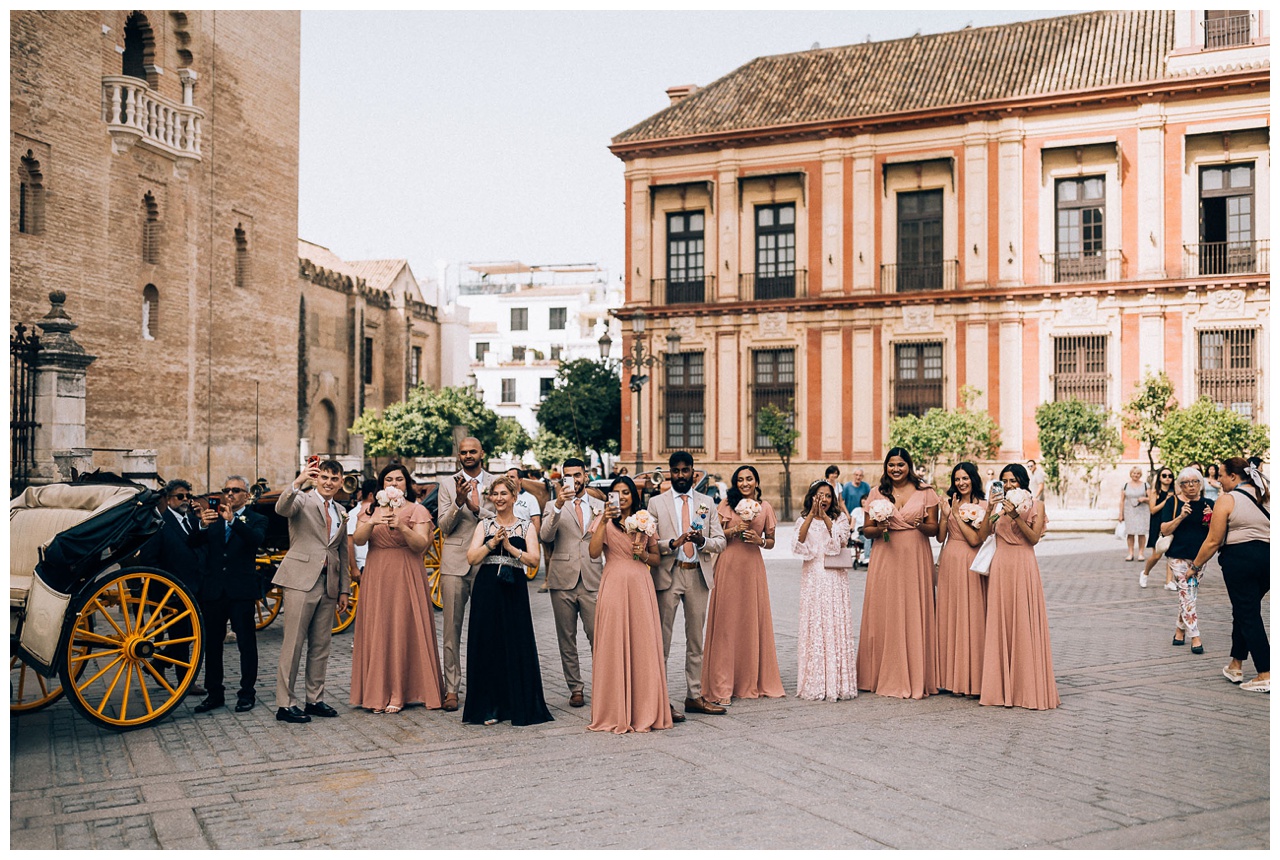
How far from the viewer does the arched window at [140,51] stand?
25656 mm

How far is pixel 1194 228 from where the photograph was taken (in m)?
32.8

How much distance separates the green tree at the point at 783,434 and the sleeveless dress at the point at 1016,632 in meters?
26.0

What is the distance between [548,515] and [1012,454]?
89.2 feet

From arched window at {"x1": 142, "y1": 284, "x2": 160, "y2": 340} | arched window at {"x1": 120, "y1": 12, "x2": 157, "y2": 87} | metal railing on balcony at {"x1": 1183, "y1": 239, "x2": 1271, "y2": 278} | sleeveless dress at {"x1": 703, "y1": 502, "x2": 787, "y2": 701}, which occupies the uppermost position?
arched window at {"x1": 120, "y1": 12, "x2": 157, "y2": 87}

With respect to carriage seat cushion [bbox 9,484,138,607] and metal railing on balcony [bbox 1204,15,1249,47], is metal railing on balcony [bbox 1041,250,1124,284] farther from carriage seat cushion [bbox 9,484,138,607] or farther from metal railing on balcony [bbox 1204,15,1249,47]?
carriage seat cushion [bbox 9,484,138,607]

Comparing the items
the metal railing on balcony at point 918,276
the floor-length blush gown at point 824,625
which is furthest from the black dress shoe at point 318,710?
the metal railing on balcony at point 918,276

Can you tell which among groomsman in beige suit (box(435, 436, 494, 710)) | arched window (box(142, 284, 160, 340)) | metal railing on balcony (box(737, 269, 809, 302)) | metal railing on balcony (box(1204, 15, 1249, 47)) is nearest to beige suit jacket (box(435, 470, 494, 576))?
groomsman in beige suit (box(435, 436, 494, 710))

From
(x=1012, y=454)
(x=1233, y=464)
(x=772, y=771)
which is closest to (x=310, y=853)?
(x=772, y=771)

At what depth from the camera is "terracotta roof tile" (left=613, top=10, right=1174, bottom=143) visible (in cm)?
3441

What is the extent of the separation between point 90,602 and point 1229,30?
33.7 metres

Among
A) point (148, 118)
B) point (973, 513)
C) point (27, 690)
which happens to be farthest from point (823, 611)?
point (148, 118)

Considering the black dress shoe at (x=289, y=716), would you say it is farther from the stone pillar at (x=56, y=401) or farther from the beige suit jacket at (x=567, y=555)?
the stone pillar at (x=56, y=401)

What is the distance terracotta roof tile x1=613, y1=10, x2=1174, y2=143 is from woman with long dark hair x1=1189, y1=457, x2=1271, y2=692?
26.8 metres

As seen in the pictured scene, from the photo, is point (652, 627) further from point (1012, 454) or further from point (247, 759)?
point (1012, 454)
